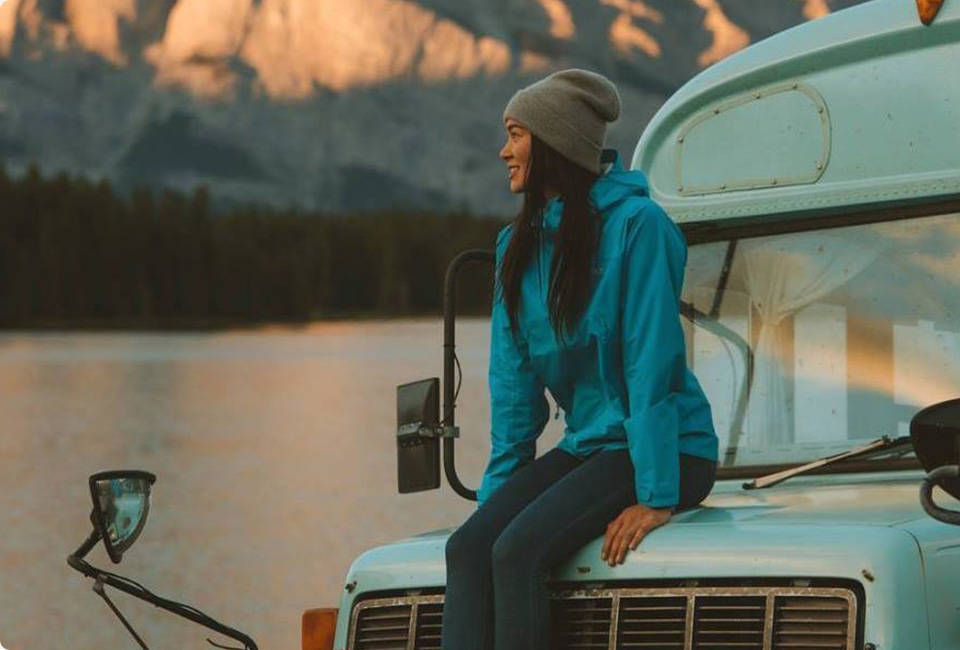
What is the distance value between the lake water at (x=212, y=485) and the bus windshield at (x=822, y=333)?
13848mm

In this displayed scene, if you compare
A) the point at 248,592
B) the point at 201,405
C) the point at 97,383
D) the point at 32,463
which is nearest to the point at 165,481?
the point at 32,463

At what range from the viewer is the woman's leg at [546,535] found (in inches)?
147

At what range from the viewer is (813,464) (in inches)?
172

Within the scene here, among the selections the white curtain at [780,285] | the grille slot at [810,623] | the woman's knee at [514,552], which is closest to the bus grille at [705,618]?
the grille slot at [810,623]

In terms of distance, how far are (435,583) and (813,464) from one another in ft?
2.90

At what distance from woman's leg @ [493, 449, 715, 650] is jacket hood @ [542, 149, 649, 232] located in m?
0.48

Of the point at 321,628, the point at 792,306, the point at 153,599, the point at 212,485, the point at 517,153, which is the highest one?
the point at 517,153

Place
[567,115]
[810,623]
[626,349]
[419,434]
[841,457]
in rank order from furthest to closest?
[419,434] < [841,457] < [567,115] < [626,349] < [810,623]

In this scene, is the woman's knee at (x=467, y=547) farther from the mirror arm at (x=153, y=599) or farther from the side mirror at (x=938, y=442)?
the side mirror at (x=938, y=442)

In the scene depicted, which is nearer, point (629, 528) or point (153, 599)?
point (629, 528)

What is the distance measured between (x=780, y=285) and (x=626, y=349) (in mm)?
1037

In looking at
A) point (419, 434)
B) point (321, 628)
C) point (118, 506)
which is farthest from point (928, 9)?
point (118, 506)

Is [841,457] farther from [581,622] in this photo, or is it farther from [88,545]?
[88,545]

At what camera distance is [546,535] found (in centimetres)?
377
